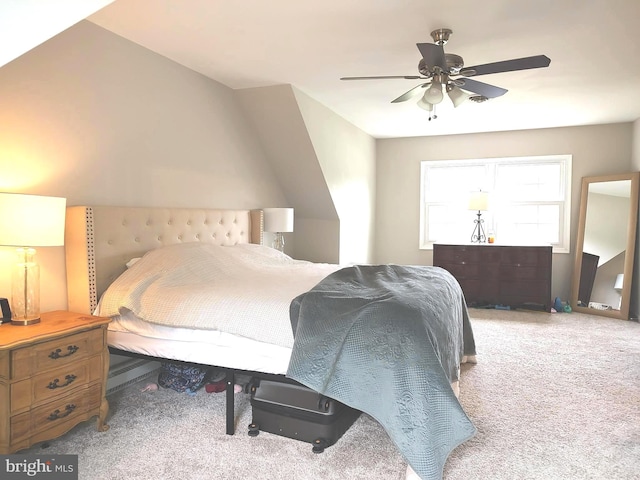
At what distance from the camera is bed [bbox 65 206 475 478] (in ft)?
6.03

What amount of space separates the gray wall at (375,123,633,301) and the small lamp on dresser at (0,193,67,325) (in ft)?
16.1

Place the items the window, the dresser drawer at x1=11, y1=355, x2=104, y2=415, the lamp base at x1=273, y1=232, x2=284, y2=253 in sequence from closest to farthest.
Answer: the dresser drawer at x1=11, y1=355, x2=104, y2=415
the lamp base at x1=273, y1=232, x2=284, y2=253
the window

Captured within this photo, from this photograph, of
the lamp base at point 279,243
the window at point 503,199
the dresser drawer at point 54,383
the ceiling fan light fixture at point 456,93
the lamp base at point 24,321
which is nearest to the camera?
the dresser drawer at point 54,383

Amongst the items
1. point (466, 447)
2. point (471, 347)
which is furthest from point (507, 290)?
point (466, 447)

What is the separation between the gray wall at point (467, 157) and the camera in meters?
5.38

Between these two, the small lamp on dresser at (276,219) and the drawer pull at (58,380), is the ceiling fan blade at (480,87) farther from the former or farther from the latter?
the drawer pull at (58,380)

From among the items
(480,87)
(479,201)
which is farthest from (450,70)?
(479,201)

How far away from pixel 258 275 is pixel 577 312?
4.29m

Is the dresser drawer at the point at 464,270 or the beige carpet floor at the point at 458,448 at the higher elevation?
the dresser drawer at the point at 464,270

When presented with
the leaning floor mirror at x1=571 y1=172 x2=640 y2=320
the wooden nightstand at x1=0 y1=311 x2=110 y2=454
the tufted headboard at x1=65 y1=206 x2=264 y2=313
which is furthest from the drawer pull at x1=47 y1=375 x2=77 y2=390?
the leaning floor mirror at x1=571 y1=172 x2=640 y2=320

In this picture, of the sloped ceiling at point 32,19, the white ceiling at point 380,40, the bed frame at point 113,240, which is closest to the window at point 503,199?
the white ceiling at point 380,40

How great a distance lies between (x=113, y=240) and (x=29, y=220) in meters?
0.76

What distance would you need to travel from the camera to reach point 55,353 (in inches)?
80.0

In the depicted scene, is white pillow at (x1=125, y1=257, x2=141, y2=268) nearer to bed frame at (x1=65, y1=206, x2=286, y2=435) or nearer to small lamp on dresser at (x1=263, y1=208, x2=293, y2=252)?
bed frame at (x1=65, y1=206, x2=286, y2=435)
